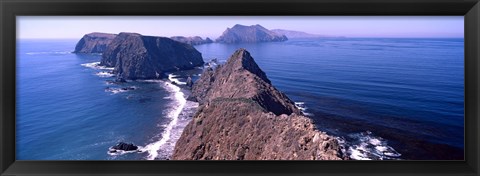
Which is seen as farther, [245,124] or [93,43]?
[93,43]

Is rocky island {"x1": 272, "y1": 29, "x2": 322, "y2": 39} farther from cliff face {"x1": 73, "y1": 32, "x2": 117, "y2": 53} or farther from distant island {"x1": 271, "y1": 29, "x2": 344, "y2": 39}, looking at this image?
cliff face {"x1": 73, "y1": 32, "x2": 117, "y2": 53}

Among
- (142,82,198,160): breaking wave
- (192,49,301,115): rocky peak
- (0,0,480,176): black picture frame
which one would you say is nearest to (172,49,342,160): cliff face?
(192,49,301,115): rocky peak

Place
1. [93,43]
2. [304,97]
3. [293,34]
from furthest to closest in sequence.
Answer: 1. [304,97]
2. [93,43]
3. [293,34]

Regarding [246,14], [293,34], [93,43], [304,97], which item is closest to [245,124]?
[293,34]

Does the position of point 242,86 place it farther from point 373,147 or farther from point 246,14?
point 246,14

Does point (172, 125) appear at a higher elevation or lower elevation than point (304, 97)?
lower

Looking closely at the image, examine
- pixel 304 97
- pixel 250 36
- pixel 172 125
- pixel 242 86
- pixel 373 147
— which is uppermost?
pixel 250 36
